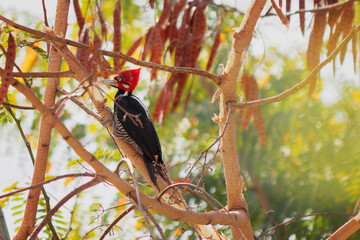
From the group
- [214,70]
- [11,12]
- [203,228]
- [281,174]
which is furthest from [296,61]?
[203,228]

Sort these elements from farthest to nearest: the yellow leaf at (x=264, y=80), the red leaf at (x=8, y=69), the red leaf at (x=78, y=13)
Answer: the yellow leaf at (x=264, y=80) → the red leaf at (x=78, y=13) → the red leaf at (x=8, y=69)

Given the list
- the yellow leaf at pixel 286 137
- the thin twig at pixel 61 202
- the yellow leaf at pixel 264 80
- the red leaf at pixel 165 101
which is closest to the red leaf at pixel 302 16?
the red leaf at pixel 165 101

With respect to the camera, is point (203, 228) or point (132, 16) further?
point (132, 16)

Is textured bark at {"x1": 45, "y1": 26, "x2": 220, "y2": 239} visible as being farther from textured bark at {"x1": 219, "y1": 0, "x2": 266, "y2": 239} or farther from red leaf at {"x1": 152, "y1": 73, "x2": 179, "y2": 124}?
red leaf at {"x1": 152, "y1": 73, "x2": 179, "y2": 124}

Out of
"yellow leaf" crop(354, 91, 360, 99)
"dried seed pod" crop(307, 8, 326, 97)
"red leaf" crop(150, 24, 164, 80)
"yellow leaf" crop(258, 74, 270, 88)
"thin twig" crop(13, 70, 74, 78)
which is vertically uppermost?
"red leaf" crop(150, 24, 164, 80)

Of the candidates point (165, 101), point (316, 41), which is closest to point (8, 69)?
point (165, 101)

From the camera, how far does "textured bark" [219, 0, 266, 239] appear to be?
Answer: 229cm

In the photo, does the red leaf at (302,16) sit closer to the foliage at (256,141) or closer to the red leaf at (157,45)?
the foliage at (256,141)

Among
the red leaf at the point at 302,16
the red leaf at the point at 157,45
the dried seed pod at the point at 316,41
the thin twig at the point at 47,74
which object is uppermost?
the red leaf at the point at 157,45

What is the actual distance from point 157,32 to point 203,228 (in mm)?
1478

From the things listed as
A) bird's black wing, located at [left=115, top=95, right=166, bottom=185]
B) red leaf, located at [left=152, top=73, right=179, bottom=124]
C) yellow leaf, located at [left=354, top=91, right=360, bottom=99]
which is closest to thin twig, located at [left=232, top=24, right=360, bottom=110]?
bird's black wing, located at [left=115, top=95, right=166, bottom=185]

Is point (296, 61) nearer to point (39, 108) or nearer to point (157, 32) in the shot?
point (157, 32)

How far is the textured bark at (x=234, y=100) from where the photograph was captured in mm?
2289

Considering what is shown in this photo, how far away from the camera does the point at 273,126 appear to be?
4.99 m
